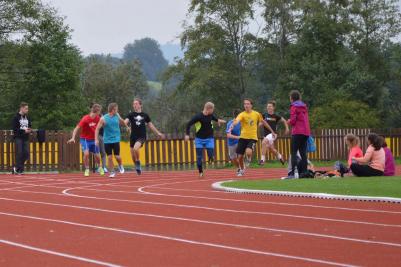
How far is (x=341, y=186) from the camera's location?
13797mm

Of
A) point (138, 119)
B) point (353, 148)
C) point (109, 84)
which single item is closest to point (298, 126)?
point (353, 148)

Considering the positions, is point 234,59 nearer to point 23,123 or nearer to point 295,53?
point 295,53

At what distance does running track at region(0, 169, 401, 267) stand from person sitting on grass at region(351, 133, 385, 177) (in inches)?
133

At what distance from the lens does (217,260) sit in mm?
6969

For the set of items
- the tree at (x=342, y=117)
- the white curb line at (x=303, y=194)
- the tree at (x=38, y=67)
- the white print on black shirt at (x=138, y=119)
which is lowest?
the white curb line at (x=303, y=194)

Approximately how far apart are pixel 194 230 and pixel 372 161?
7.88 m

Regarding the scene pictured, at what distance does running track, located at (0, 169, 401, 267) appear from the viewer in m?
7.12

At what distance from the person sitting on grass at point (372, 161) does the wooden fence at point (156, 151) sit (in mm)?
13196

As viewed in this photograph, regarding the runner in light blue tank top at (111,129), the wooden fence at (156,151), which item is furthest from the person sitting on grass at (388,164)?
the wooden fence at (156,151)

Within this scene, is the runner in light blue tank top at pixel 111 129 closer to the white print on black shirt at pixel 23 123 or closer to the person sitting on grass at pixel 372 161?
the white print on black shirt at pixel 23 123

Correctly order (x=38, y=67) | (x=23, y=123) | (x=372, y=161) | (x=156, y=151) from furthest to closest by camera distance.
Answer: (x=38, y=67) → (x=156, y=151) → (x=23, y=123) → (x=372, y=161)

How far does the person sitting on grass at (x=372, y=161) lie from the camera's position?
15930mm

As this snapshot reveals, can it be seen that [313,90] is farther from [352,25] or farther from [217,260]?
[217,260]

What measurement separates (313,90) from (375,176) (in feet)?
149
